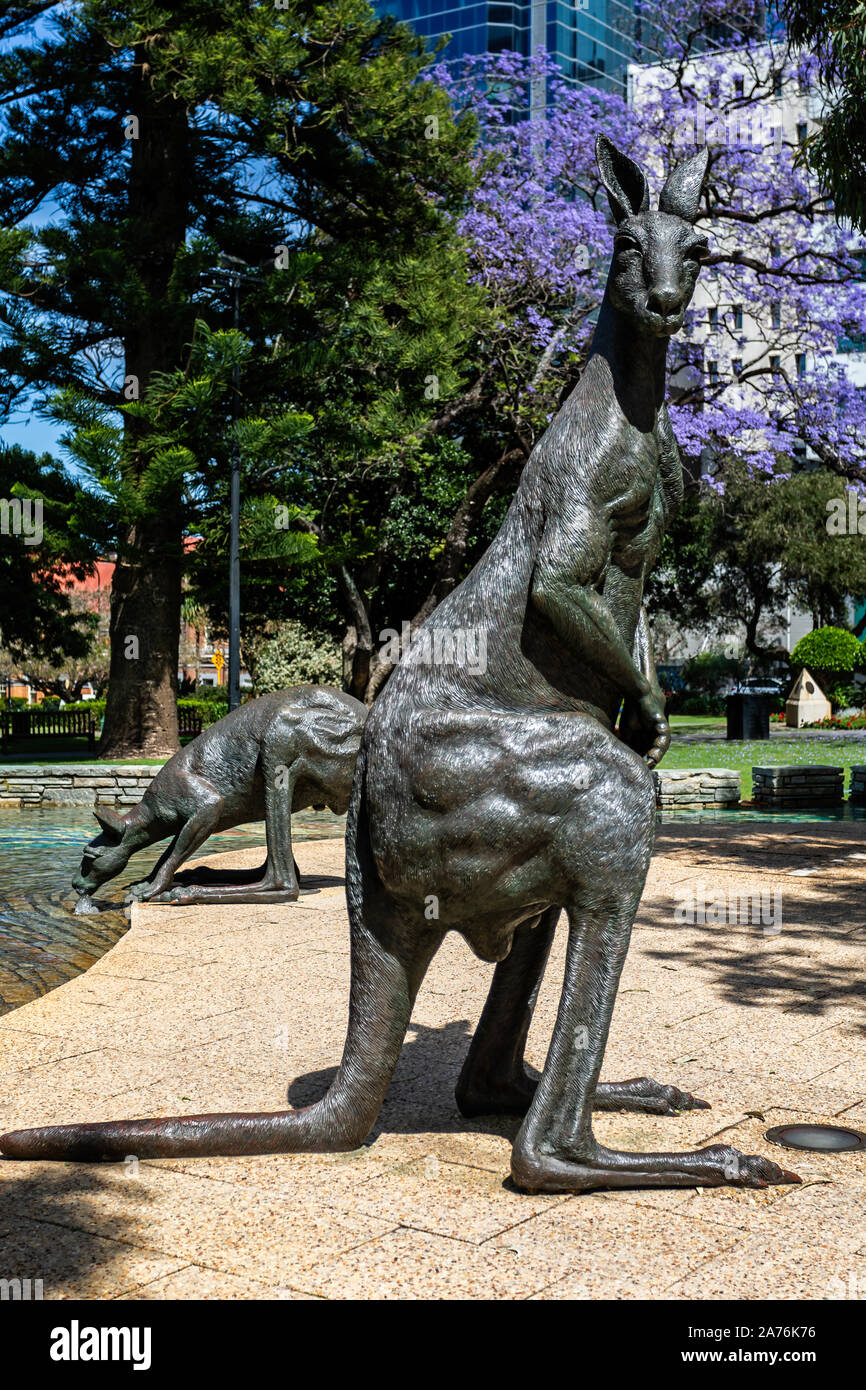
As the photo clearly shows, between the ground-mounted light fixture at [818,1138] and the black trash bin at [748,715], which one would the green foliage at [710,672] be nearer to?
the black trash bin at [748,715]

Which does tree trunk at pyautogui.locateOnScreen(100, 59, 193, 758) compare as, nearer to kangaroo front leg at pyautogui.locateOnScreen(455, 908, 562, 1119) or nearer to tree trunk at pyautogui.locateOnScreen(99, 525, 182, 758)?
tree trunk at pyautogui.locateOnScreen(99, 525, 182, 758)

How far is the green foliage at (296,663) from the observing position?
28328 mm

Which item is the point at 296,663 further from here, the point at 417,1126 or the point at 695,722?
the point at 417,1126

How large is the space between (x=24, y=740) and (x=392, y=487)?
8568 millimetres

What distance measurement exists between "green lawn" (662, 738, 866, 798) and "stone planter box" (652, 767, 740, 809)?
1.89m

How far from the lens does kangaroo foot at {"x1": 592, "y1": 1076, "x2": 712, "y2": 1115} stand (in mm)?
4234

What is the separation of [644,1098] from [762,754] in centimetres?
1854

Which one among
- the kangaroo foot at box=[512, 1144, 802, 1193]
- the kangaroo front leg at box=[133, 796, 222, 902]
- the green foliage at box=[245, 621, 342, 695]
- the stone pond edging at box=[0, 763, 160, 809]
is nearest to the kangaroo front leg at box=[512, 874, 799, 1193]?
the kangaroo foot at box=[512, 1144, 802, 1193]

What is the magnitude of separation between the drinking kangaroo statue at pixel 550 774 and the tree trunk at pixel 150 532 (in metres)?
15.4

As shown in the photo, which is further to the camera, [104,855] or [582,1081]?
[104,855]

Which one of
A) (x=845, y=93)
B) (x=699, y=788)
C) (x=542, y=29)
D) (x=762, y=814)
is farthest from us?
(x=542, y=29)

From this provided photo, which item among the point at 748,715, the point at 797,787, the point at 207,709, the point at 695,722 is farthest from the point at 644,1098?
the point at 695,722

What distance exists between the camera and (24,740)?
2455 centimetres

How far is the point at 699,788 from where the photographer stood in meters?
15.1
